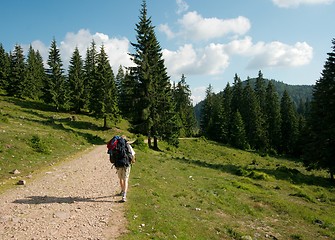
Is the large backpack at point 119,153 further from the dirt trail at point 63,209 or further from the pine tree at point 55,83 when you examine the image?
the pine tree at point 55,83

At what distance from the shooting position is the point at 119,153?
37.2ft

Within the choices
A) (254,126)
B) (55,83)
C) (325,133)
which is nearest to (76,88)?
(55,83)

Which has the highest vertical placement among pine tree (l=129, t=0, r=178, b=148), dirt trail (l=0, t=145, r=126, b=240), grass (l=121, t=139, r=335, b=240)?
pine tree (l=129, t=0, r=178, b=148)

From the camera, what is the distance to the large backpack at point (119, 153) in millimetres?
11326

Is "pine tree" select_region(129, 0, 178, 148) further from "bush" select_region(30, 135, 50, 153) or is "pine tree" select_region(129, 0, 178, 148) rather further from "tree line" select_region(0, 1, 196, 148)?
"bush" select_region(30, 135, 50, 153)

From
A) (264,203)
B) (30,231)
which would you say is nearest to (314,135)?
(264,203)

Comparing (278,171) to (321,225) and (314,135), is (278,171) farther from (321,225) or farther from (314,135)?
(321,225)

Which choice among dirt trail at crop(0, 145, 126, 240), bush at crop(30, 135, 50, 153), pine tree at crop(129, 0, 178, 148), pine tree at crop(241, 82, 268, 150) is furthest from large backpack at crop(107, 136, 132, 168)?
pine tree at crop(241, 82, 268, 150)

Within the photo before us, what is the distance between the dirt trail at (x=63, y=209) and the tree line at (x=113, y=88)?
69.4 feet

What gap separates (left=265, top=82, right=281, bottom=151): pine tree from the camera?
75.4m

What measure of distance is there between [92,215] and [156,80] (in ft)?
93.9

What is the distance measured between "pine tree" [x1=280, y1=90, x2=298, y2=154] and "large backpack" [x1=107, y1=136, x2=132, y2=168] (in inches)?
2720

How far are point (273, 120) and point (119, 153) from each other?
7195 cm

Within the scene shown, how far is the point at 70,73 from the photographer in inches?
2532
